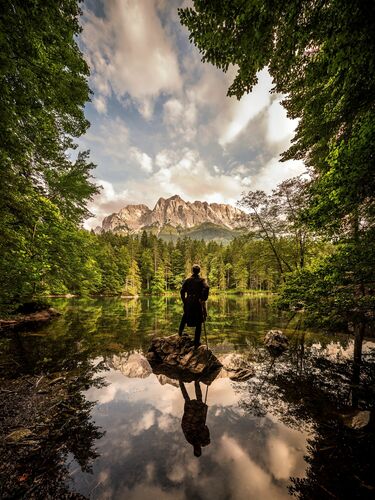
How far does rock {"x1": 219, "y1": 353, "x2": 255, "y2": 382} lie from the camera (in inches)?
233

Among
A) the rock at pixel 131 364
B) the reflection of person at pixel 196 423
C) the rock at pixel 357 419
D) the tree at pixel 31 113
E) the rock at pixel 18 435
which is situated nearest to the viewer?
the rock at pixel 18 435

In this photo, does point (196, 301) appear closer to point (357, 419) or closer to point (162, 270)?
point (357, 419)

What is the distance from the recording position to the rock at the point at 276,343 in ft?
26.6

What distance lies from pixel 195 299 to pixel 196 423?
338 centimetres

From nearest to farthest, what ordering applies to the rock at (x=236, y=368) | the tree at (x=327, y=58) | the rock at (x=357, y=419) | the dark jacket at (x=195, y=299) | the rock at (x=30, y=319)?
the tree at (x=327, y=58) < the rock at (x=357, y=419) < the rock at (x=236, y=368) < the dark jacket at (x=195, y=299) < the rock at (x=30, y=319)

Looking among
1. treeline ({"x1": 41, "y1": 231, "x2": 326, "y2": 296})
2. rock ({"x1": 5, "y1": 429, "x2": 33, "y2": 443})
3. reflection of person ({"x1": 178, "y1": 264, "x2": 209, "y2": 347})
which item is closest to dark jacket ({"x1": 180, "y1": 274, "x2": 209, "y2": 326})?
reflection of person ({"x1": 178, "y1": 264, "x2": 209, "y2": 347})

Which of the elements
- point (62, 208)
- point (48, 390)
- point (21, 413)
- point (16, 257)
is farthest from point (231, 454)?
point (62, 208)

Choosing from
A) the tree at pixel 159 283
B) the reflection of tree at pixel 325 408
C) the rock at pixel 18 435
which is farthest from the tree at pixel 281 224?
the tree at pixel 159 283

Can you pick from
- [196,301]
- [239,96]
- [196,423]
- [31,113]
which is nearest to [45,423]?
[196,423]

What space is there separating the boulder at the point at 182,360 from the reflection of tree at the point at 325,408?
1.30 metres

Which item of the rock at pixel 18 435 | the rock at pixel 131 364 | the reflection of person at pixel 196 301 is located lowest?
the rock at pixel 131 364

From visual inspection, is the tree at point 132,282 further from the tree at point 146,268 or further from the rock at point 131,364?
the rock at point 131,364

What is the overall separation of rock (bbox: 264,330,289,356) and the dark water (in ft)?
2.43

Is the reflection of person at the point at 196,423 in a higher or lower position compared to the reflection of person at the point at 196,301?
lower
